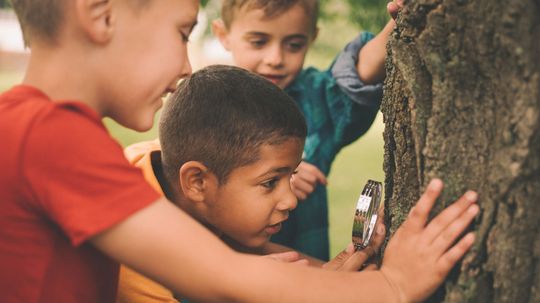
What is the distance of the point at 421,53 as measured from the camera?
1.94 metres

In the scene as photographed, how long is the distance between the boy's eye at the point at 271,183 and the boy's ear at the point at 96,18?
0.89m

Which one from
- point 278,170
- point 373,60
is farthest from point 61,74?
point 373,60

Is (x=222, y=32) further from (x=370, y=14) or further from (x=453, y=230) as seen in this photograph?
(x=453, y=230)

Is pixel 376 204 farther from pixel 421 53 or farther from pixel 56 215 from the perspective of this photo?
pixel 56 215

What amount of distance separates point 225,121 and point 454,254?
3.30 ft

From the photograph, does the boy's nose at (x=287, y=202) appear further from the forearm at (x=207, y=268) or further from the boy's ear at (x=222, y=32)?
the boy's ear at (x=222, y=32)

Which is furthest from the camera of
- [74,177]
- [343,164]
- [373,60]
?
[343,164]

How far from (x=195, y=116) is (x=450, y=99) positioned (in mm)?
1015

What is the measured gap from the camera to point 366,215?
7.30 ft

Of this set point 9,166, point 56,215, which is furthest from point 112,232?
point 9,166

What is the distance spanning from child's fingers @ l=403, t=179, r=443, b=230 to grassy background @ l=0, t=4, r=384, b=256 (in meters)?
3.62

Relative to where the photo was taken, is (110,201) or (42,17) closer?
(110,201)

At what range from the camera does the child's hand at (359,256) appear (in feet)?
7.38

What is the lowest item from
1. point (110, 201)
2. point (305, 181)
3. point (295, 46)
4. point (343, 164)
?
point (343, 164)
